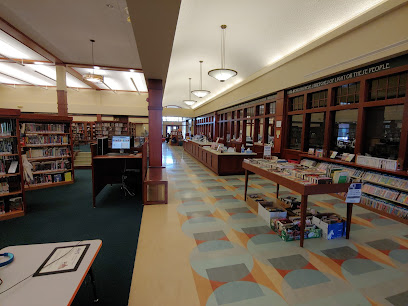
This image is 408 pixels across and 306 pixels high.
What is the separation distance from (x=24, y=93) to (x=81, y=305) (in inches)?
750

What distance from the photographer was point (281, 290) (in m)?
2.14

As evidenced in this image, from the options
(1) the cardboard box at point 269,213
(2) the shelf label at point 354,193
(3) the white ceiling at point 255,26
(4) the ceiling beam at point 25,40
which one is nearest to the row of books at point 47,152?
(4) the ceiling beam at point 25,40

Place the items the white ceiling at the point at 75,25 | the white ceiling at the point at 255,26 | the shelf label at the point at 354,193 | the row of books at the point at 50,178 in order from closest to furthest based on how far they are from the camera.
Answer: the shelf label at the point at 354,193
the white ceiling at the point at 255,26
the white ceiling at the point at 75,25
the row of books at the point at 50,178

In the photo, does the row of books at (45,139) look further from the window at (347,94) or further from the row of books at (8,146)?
the window at (347,94)

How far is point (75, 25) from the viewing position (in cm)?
553

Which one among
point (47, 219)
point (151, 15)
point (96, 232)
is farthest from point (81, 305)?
point (151, 15)

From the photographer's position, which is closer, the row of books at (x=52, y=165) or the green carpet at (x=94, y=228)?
the green carpet at (x=94, y=228)

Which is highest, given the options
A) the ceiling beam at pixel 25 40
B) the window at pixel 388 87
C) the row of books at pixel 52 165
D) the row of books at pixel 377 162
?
the ceiling beam at pixel 25 40

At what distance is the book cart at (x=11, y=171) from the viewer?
3832 millimetres

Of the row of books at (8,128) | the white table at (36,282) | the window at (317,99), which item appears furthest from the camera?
the window at (317,99)

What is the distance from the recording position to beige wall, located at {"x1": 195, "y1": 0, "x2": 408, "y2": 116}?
3.85m

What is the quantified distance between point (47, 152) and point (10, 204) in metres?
2.47

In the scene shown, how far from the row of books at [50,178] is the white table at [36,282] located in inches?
210

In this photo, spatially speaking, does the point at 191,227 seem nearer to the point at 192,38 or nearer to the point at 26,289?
the point at 26,289
